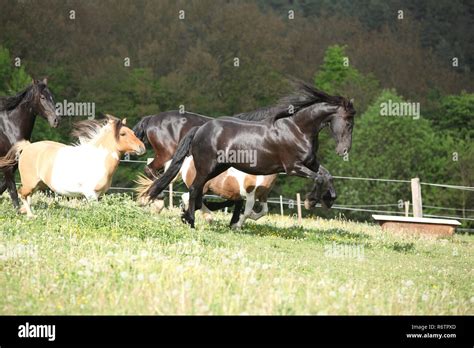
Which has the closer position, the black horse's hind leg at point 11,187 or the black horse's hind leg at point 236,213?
the black horse's hind leg at point 11,187

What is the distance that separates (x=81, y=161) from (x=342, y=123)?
4.08 m

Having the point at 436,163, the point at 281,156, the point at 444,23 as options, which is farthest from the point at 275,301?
the point at 444,23

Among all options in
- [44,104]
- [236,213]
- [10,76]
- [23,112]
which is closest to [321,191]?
[236,213]

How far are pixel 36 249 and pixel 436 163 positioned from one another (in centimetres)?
5001

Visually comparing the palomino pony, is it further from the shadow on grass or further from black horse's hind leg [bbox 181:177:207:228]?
the shadow on grass

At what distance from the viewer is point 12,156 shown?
1312cm

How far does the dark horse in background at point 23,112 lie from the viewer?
13570 mm

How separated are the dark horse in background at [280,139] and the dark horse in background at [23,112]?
2766 mm

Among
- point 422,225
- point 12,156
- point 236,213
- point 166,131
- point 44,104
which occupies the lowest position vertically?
point 422,225

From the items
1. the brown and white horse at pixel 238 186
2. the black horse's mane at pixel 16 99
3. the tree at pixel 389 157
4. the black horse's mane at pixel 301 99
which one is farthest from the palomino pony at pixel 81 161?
the tree at pixel 389 157

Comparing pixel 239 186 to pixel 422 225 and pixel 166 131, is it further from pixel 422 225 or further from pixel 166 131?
pixel 422 225

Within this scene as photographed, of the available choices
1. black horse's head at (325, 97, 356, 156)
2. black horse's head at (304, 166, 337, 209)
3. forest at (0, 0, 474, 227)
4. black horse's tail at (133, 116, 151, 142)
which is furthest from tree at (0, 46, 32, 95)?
black horse's head at (304, 166, 337, 209)

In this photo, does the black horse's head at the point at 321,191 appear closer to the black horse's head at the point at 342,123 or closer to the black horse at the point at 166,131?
the black horse's head at the point at 342,123
